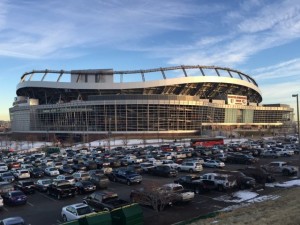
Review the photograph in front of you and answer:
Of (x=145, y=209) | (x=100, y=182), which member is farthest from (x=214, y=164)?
(x=145, y=209)

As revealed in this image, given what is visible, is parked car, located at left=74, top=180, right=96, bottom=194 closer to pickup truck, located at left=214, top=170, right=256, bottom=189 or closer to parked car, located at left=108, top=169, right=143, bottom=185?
parked car, located at left=108, top=169, right=143, bottom=185

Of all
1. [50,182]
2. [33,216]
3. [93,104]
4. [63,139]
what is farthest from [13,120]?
[33,216]

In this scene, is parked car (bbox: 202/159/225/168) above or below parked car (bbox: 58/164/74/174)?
above

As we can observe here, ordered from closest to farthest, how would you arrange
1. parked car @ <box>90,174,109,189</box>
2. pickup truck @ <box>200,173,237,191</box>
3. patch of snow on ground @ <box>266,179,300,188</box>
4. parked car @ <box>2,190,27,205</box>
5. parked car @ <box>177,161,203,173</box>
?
parked car @ <box>2,190,27,205</box>
pickup truck @ <box>200,173,237,191</box>
patch of snow on ground @ <box>266,179,300,188</box>
parked car @ <box>90,174,109,189</box>
parked car @ <box>177,161,203,173</box>

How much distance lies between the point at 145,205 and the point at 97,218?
898cm

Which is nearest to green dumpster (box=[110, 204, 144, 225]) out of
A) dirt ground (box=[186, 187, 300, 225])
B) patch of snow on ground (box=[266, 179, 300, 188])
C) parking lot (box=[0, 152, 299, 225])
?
parking lot (box=[0, 152, 299, 225])

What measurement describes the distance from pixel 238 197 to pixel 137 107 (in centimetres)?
9311

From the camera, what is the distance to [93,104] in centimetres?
12481

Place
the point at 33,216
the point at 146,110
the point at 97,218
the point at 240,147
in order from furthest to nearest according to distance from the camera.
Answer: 1. the point at 146,110
2. the point at 240,147
3. the point at 33,216
4. the point at 97,218

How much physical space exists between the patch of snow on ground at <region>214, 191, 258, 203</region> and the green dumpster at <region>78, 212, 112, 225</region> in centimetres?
1295

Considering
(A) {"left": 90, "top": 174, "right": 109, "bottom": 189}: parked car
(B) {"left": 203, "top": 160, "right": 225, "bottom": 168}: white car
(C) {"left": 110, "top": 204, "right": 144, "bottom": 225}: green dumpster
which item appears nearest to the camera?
(C) {"left": 110, "top": 204, "right": 144, "bottom": 225}: green dumpster

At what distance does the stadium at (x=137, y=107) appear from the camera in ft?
405

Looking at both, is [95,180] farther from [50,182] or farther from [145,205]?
[145,205]

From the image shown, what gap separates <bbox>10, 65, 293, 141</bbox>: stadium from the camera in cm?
12344
